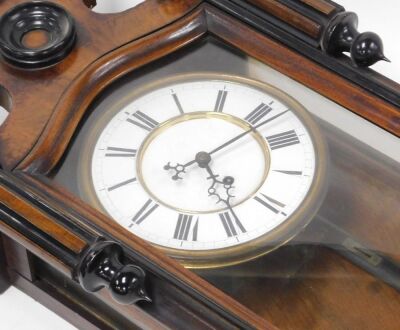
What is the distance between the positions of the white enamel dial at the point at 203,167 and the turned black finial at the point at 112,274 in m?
0.13

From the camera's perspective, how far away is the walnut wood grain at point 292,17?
2.39 meters

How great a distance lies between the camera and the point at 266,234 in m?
2.20

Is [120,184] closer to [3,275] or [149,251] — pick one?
[149,251]

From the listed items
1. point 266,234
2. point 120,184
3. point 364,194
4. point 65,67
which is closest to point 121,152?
point 120,184

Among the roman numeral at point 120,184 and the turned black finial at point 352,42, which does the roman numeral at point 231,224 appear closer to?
the roman numeral at point 120,184

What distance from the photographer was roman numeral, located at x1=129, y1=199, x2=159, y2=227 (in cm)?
222

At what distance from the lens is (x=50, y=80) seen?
7.80 feet

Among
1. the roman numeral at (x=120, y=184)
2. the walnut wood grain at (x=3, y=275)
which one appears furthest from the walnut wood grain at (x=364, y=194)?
the walnut wood grain at (x=3, y=275)

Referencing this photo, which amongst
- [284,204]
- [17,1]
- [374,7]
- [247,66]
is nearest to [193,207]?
[284,204]

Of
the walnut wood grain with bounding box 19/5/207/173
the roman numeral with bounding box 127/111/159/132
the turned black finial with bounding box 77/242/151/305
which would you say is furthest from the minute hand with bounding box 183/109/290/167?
the turned black finial with bounding box 77/242/151/305

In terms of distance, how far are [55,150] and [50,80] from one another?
0.52 ft

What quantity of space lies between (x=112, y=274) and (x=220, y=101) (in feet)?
1.57

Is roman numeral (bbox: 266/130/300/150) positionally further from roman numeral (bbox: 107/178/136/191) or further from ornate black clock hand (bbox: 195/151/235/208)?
roman numeral (bbox: 107/178/136/191)

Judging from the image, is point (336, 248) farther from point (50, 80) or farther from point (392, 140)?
point (50, 80)
